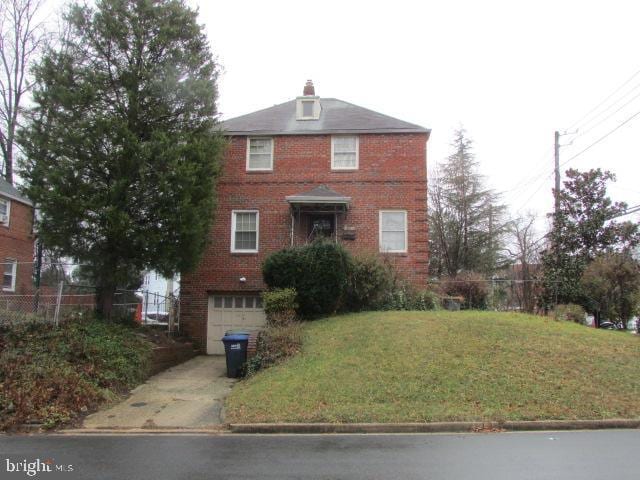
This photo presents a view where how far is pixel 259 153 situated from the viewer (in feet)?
66.7

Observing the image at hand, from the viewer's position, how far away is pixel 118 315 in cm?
1468

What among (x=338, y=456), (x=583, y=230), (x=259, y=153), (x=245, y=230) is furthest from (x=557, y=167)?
(x=338, y=456)

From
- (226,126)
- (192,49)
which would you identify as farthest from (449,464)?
(226,126)

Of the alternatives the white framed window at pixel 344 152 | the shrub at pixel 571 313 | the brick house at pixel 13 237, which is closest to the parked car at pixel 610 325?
the shrub at pixel 571 313

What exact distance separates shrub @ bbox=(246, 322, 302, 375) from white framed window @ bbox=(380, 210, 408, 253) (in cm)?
681

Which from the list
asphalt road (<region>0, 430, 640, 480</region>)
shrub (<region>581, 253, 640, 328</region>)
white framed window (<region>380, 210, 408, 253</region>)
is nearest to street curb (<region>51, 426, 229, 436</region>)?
asphalt road (<region>0, 430, 640, 480</region>)

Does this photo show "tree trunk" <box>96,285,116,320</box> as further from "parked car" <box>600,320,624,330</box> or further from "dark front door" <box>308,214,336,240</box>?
"parked car" <box>600,320,624,330</box>

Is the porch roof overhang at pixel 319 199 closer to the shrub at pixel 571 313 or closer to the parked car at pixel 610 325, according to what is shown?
the shrub at pixel 571 313

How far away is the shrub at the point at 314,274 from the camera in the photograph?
1533cm

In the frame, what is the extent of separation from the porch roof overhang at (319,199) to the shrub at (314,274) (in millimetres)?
2934

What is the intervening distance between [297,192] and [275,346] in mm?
8266

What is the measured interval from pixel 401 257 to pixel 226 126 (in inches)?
337

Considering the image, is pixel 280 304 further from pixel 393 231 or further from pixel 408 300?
pixel 393 231

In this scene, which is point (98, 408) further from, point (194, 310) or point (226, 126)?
point (226, 126)
